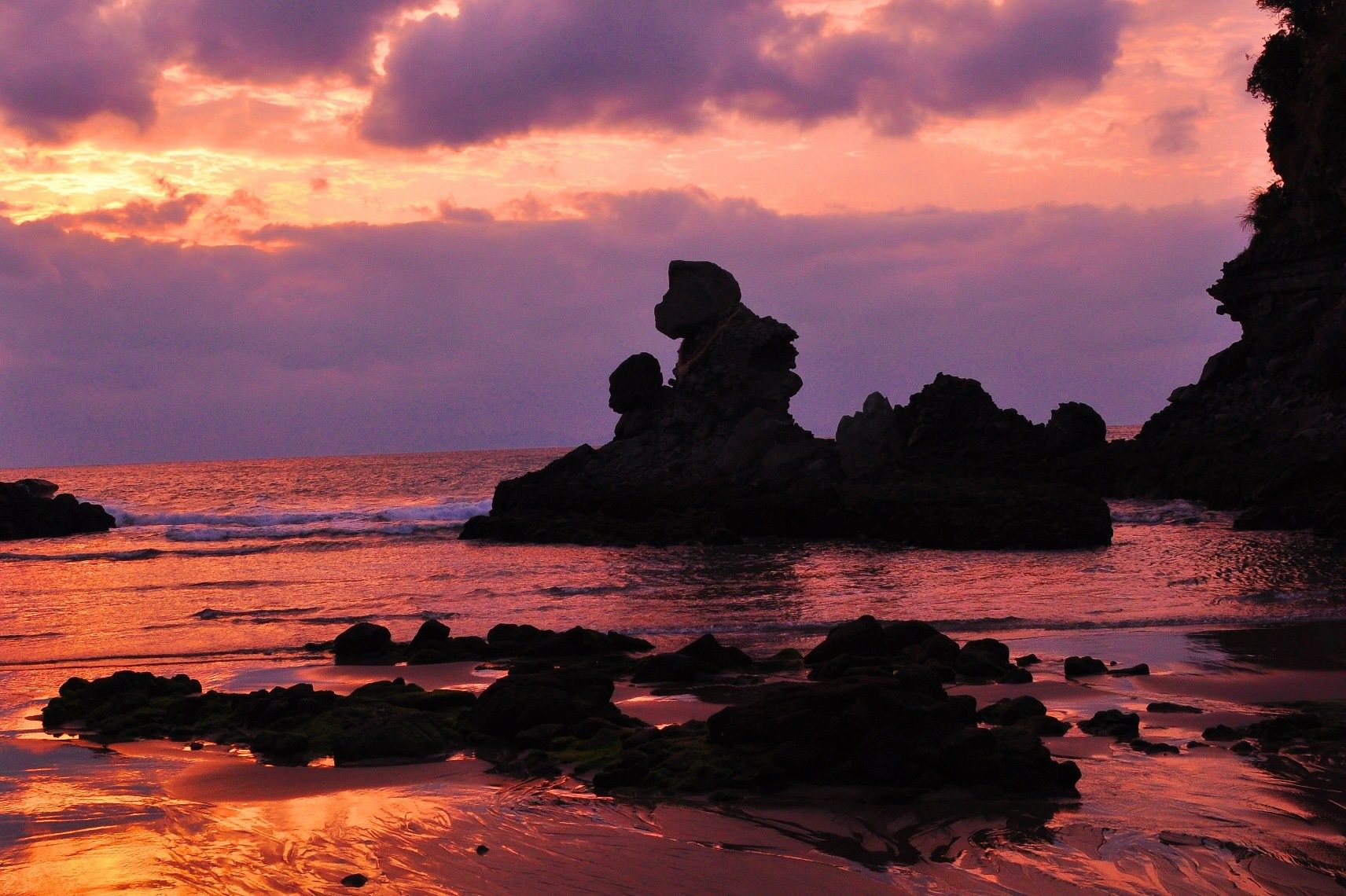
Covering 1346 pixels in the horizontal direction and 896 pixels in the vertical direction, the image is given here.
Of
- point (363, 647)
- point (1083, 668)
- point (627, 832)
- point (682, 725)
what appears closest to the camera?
point (627, 832)

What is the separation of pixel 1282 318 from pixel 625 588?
117ft

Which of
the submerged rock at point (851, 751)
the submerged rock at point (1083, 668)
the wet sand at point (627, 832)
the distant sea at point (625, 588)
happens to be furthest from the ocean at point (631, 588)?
the wet sand at point (627, 832)

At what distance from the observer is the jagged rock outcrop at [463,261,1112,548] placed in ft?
112

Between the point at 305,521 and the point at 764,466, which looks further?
the point at 305,521

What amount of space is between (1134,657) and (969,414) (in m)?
35.9

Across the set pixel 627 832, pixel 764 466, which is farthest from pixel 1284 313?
pixel 627 832

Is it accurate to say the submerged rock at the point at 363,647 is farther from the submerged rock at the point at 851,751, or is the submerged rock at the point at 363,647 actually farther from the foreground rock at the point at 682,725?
the submerged rock at the point at 851,751

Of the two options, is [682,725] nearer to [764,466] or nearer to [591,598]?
[591,598]

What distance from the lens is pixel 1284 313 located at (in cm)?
4850

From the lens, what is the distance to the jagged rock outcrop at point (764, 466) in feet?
112

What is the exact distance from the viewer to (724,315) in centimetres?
4600

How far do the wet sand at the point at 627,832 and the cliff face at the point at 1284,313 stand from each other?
33.2 metres

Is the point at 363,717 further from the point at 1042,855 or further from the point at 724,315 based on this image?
the point at 724,315

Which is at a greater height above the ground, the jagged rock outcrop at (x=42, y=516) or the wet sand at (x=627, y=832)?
the jagged rock outcrop at (x=42, y=516)
